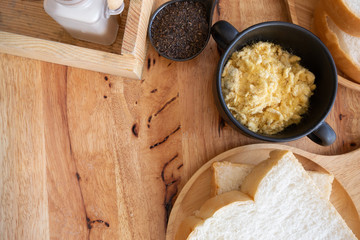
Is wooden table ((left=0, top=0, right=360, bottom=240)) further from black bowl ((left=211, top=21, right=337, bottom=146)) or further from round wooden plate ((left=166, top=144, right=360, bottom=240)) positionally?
black bowl ((left=211, top=21, right=337, bottom=146))

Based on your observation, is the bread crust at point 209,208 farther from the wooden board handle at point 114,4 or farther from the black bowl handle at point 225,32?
the wooden board handle at point 114,4

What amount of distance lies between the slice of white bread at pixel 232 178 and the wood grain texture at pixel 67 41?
0.48 m

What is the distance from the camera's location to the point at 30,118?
44.6 inches

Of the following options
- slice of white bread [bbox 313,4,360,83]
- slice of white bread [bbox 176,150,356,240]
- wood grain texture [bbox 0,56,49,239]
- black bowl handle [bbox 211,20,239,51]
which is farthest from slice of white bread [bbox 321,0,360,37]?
wood grain texture [bbox 0,56,49,239]

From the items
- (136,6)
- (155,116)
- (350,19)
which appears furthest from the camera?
(155,116)

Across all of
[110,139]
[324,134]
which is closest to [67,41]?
[110,139]

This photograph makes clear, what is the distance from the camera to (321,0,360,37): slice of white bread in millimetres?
1008

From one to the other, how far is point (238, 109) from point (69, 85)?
0.70 metres

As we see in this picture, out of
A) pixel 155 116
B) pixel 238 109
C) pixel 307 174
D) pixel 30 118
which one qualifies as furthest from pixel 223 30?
pixel 30 118

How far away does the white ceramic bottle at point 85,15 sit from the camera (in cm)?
84

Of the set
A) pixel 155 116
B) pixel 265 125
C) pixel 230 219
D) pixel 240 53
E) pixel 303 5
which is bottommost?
pixel 230 219

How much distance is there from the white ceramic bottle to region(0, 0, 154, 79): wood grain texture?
0.06 m

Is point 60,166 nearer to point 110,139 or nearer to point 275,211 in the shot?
point 110,139

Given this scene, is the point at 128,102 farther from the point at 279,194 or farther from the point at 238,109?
the point at 279,194
